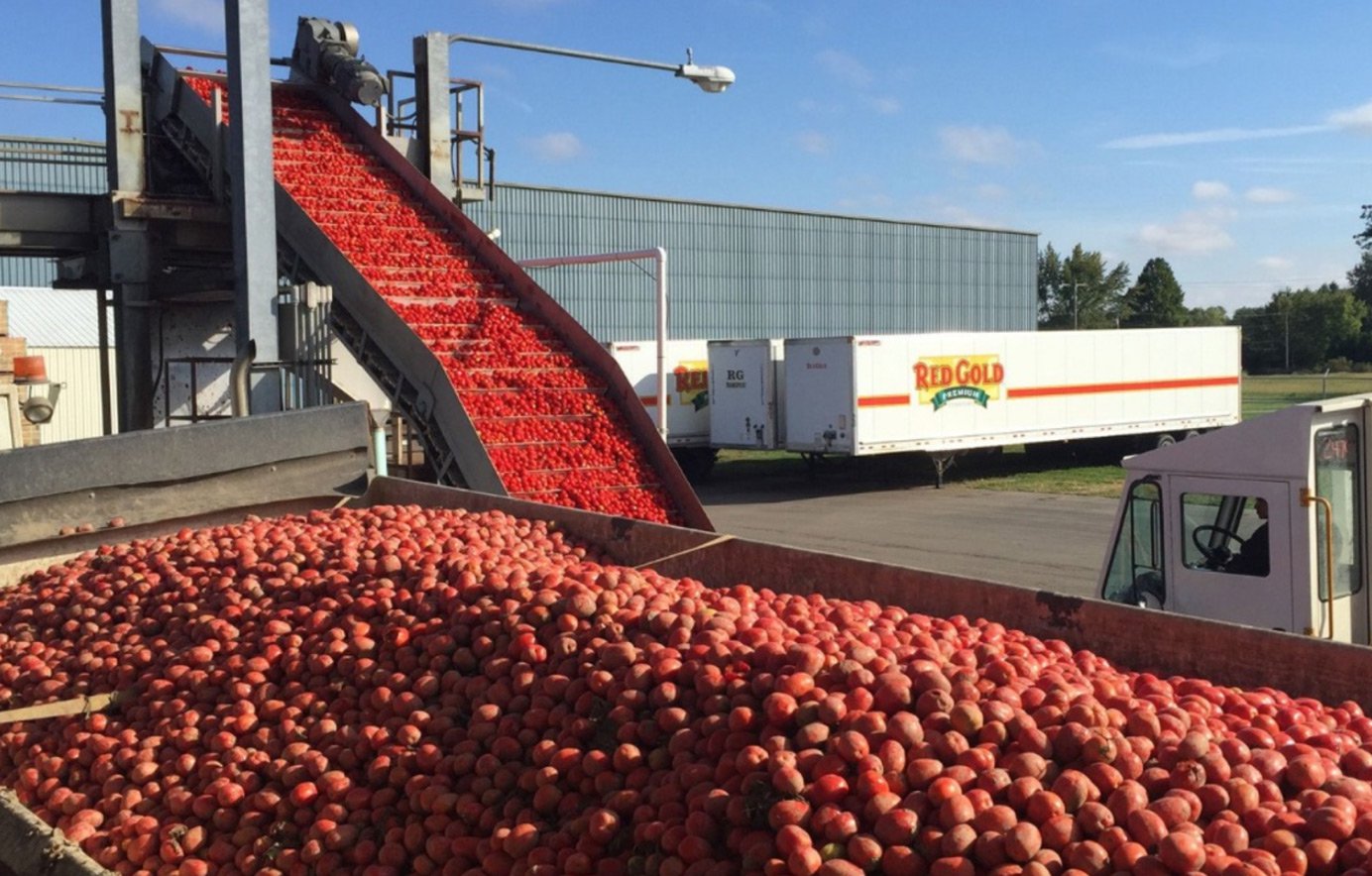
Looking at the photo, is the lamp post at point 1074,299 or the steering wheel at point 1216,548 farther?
the lamp post at point 1074,299

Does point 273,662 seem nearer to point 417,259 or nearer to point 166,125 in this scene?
point 417,259

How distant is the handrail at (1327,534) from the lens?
A: 7039mm

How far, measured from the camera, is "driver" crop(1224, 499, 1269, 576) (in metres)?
7.51

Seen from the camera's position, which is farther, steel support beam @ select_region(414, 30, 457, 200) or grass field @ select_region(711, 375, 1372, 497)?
grass field @ select_region(711, 375, 1372, 497)

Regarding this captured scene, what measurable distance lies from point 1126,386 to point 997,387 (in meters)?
4.13

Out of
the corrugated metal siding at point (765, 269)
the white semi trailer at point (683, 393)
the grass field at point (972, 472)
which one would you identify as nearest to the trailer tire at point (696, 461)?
the white semi trailer at point (683, 393)

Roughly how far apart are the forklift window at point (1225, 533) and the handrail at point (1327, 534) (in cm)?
30

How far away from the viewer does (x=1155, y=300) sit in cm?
9031

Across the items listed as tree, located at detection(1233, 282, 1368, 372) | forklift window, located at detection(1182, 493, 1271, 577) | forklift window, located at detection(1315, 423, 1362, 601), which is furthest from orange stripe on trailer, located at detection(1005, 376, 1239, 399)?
tree, located at detection(1233, 282, 1368, 372)

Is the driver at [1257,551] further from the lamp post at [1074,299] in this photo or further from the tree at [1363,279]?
the tree at [1363,279]

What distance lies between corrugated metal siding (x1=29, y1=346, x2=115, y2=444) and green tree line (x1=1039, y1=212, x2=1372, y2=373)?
60058 millimetres

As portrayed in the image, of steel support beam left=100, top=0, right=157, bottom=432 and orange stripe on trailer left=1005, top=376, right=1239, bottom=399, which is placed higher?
steel support beam left=100, top=0, right=157, bottom=432

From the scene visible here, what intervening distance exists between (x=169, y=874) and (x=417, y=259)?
9.09 meters

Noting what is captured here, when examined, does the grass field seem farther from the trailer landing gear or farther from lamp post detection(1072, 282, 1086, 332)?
lamp post detection(1072, 282, 1086, 332)
